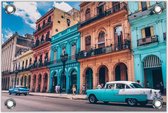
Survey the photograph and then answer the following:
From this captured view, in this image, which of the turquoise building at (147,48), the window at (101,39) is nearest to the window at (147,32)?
Result: the turquoise building at (147,48)

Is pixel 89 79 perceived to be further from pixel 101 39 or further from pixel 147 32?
pixel 147 32

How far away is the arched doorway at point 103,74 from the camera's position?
1659cm

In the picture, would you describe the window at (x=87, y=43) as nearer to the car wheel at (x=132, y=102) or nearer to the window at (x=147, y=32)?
the window at (x=147, y=32)

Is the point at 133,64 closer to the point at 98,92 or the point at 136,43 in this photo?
the point at 136,43

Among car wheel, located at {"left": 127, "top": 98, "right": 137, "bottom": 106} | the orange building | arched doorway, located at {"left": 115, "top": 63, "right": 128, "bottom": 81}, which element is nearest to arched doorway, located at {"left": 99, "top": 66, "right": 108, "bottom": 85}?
the orange building

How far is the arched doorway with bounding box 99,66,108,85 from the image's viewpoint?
1659cm

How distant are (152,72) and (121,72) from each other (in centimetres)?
261

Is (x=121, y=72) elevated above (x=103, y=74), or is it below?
above

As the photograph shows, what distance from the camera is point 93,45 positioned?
17.8 m

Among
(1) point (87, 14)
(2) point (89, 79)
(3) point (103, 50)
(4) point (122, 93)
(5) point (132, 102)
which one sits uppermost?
(1) point (87, 14)

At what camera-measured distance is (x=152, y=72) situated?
13695 millimetres

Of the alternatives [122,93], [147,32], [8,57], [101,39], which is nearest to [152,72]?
[147,32]

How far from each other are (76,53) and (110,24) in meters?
4.97

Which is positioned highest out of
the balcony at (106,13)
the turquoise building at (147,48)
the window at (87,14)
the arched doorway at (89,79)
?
the window at (87,14)
